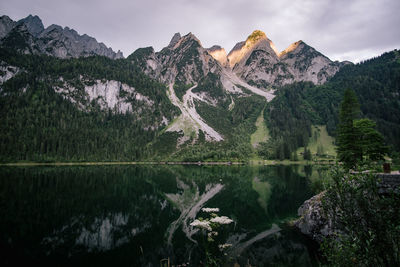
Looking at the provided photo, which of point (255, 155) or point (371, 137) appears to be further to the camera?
point (255, 155)

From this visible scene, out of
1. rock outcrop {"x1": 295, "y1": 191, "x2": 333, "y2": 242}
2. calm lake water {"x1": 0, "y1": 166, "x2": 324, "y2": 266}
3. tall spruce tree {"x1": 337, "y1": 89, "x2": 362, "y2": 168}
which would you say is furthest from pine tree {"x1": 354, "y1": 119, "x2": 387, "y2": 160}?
rock outcrop {"x1": 295, "y1": 191, "x2": 333, "y2": 242}

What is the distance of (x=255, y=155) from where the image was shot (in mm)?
191250

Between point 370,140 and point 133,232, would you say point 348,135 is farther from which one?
point 133,232

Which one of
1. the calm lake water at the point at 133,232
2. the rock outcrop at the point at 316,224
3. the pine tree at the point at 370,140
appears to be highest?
the pine tree at the point at 370,140

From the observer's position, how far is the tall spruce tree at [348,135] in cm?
3969

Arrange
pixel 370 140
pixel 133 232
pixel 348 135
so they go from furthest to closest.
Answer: pixel 348 135
pixel 370 140
pixel 133 232

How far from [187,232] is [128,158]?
159m

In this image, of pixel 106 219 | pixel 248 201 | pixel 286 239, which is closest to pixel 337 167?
pixel 286 239

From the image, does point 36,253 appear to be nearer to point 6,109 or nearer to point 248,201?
point 248,201

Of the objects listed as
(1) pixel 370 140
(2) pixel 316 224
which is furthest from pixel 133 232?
(1) pixel 370 140

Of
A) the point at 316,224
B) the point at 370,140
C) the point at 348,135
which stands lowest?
the point at 316,224

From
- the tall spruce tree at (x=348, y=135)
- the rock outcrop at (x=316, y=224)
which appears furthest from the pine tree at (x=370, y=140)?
the rock outcrop at (x=316, y=224)

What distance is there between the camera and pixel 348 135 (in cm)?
4097

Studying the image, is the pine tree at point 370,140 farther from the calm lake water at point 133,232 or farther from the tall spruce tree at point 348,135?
the calm lake water at point 133,232
